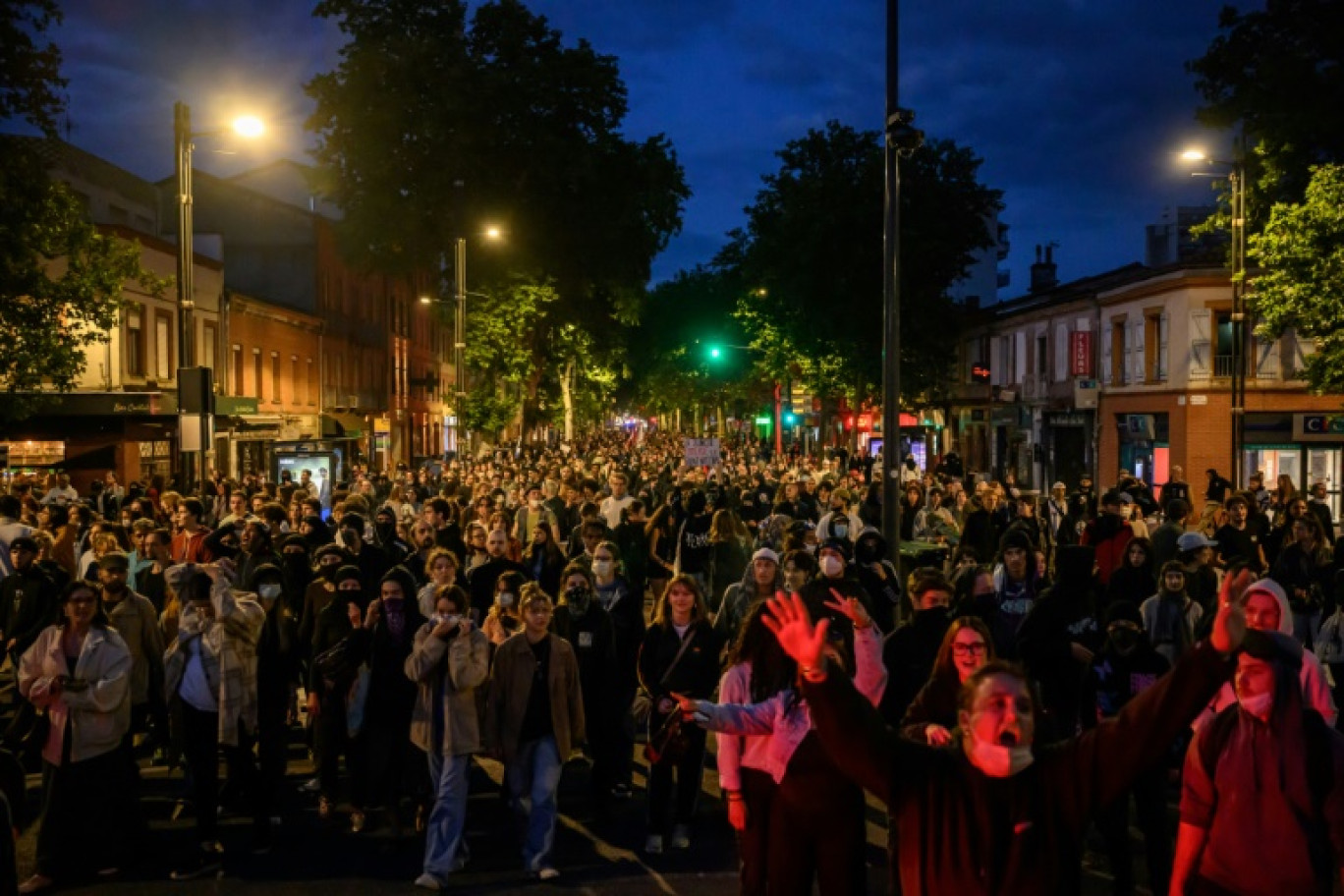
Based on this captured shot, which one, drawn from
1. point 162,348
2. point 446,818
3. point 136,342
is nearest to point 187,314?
point 446,818

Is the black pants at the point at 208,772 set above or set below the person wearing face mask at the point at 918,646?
→ below

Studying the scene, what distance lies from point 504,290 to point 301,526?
30.0 metres

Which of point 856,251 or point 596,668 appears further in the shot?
point 856,251

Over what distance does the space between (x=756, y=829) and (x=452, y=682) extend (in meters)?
2.34

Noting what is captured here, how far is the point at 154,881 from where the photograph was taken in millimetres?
7051

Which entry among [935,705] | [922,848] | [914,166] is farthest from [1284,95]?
[922,848]


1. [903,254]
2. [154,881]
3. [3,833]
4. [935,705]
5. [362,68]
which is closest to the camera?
[3,833]

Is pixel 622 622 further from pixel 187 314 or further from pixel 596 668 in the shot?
pixel 187 314

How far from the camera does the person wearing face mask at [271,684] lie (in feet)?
25.5

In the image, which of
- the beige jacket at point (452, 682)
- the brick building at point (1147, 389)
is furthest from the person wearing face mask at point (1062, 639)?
the brick building at point (1147, 389)

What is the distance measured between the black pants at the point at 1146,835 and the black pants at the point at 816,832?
6.68 feet

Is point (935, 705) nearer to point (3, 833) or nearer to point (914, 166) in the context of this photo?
point (3, 833)

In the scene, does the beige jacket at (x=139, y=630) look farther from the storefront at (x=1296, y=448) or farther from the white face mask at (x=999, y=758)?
the storefront at (x=1296, y=448)

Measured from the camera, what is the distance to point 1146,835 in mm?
6602
